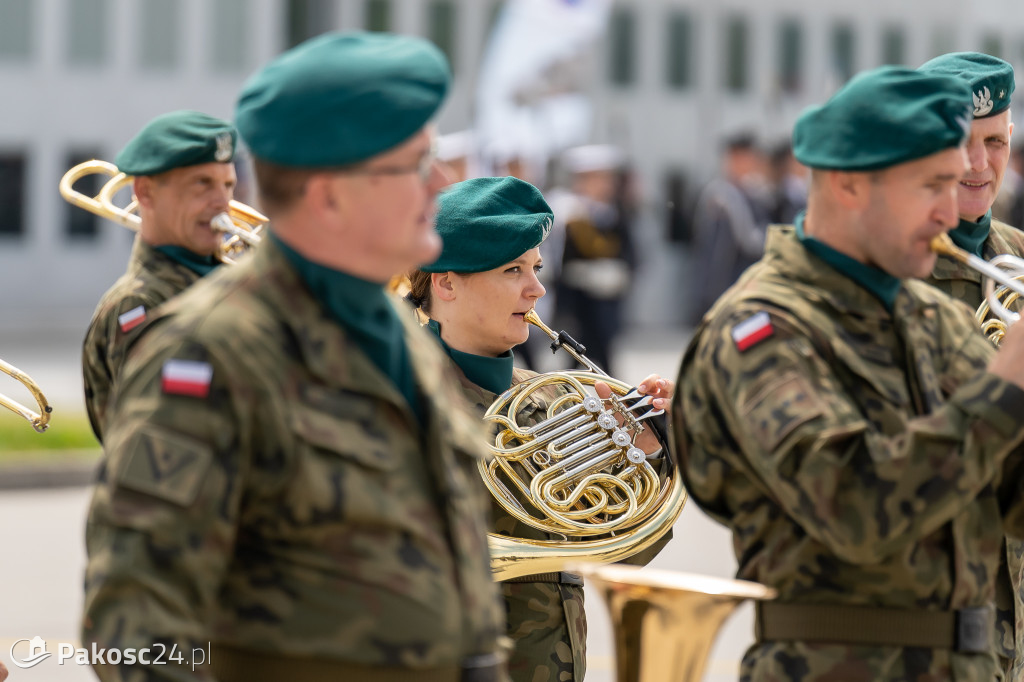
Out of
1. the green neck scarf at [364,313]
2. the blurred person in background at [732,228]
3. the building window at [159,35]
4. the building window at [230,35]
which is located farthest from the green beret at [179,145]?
the building window at [230,35]

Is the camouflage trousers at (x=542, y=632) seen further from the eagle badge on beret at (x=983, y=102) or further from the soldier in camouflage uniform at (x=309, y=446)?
the eagle badge on beret at (x=983, y=102)

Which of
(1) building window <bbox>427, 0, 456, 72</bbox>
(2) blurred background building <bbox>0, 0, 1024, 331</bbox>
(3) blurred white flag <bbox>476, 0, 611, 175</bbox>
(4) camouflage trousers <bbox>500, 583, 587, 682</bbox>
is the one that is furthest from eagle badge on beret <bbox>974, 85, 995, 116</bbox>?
(1) building window <bbox>427, 0, 456, 72</bbox>

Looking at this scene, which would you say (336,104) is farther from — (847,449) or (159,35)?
(159,35)

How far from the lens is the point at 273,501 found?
2.36 metres

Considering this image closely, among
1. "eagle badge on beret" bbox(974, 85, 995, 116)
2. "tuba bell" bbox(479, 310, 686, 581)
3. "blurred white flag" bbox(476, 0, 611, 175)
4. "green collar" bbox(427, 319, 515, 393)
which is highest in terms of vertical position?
"eagle badge on beret" bbox(974, 85, 995, 116)

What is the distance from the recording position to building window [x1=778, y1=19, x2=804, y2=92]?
34188 millimetres

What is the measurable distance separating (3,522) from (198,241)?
5.61 metres

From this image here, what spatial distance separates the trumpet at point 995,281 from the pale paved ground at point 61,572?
277 cm

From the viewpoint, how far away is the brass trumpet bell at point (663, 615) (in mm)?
2766

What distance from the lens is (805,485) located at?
2.83 m

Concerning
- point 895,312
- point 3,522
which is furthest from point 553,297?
point 895,312

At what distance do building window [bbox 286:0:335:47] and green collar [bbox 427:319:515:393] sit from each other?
27644 mm

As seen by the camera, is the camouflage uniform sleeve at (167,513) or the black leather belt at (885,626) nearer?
the camouflage uniform sleeve at (167,513)

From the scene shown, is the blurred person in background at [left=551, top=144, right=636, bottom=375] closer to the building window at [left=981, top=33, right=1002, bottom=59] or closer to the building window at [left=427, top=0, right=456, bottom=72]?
the building window at [left=427, top=0, right=456, bottom=72]
